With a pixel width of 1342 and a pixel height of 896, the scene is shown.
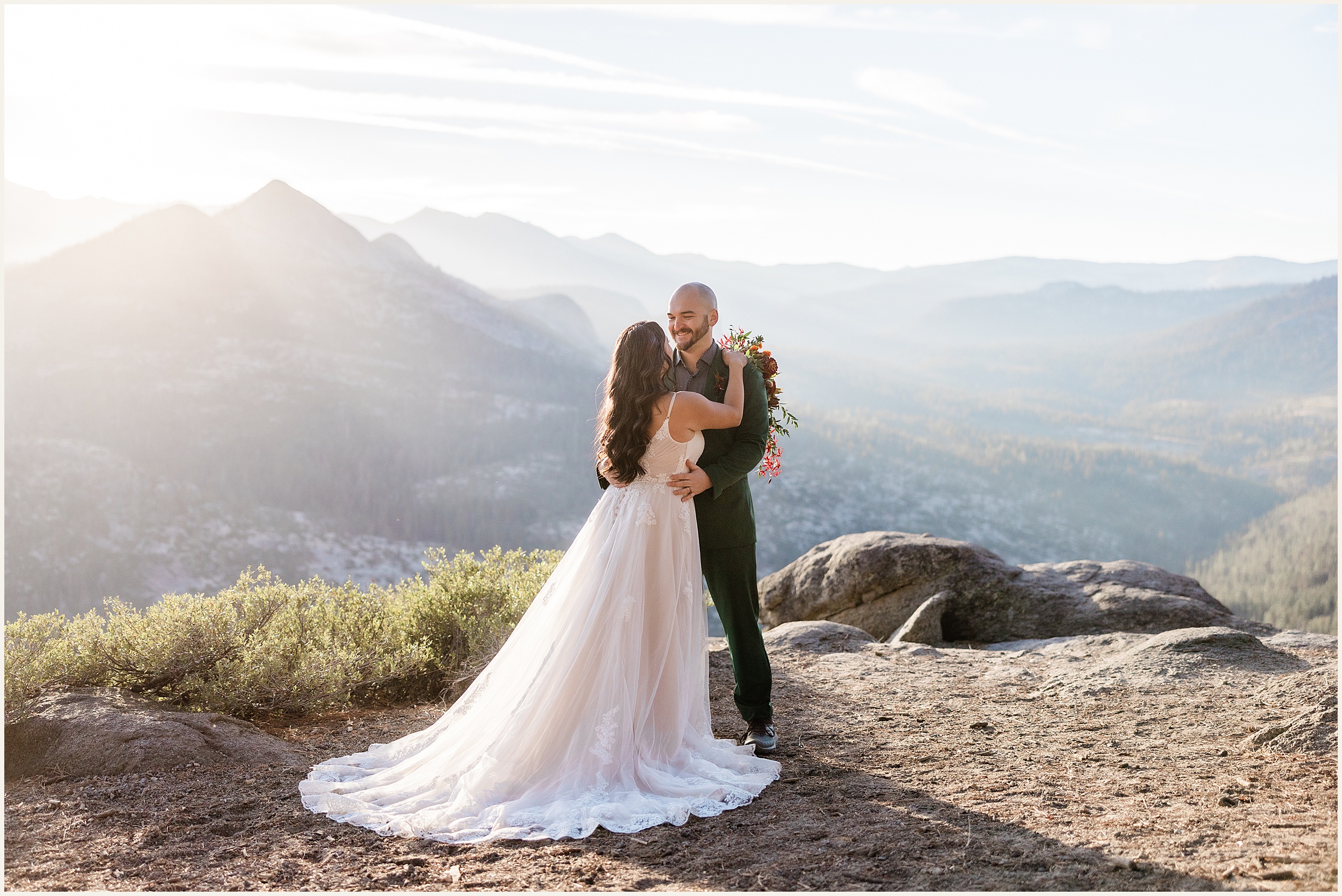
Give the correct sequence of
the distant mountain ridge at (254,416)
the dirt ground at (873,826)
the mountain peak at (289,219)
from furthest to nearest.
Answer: the mountain peak at (289,219), the distant mountain ridge at (254,416), the dirt ground at (873,826)

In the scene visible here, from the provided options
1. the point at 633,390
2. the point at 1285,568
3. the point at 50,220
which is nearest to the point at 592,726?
the point at 633,390

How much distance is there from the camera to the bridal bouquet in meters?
5.32

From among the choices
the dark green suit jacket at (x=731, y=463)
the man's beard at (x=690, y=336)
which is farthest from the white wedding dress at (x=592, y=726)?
the man's beard at (x=690, y=336)

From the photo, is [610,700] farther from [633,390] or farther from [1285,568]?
[1285,568]

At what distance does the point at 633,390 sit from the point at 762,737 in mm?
2107

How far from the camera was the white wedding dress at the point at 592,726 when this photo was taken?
403 cm

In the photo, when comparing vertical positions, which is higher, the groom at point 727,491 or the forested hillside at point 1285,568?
the groom at point 727,491

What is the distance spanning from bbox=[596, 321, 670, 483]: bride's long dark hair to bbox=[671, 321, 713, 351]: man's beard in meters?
0.16

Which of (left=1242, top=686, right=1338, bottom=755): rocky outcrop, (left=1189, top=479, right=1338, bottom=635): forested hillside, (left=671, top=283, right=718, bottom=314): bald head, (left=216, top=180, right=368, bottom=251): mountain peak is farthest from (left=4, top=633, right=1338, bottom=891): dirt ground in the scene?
(left=216, top=180, right=368, bottom=251): mountain peak

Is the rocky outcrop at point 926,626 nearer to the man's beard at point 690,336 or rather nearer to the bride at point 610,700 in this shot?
the bride at point 610,700

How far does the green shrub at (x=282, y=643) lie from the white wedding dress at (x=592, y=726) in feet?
4.38

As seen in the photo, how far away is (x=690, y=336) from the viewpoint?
185 inches

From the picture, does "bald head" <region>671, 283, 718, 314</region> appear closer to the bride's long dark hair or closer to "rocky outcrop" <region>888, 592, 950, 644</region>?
the bride's long dark hair

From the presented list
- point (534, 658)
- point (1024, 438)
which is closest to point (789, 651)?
point (534, 658)
